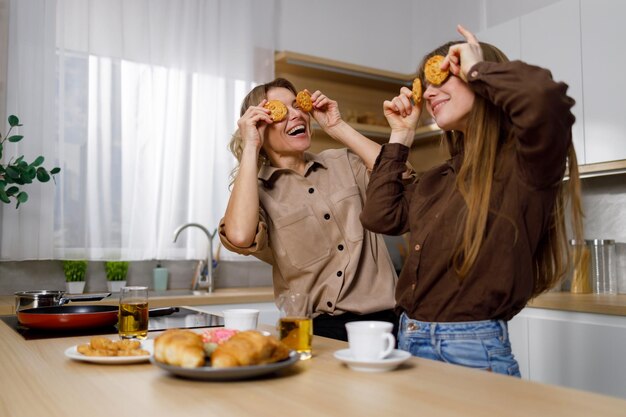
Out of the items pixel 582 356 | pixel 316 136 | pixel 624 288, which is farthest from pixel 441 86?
pixel 316 136

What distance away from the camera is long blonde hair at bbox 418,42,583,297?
A: 142 cm

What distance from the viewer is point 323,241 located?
205 cm

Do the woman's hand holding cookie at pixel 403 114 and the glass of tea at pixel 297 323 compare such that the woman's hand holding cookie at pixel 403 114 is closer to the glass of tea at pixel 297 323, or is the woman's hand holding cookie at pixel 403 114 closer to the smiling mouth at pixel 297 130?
the smiling mouth at pixel 297 130

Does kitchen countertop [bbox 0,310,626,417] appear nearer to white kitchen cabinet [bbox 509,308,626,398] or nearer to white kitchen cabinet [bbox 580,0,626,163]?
white kitchen cabinet [bbox 509,308,626,398]

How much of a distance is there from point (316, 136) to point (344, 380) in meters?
3.28

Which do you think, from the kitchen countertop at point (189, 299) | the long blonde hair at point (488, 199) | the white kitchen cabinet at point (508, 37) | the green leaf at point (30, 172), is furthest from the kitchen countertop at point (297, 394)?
the white kitchen cabinet at point (508, 37)

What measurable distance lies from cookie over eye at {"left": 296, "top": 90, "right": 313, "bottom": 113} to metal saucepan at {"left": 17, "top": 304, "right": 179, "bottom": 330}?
35.3 inches

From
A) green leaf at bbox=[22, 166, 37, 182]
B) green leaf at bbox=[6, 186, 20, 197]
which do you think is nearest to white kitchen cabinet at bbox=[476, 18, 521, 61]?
green leaf at bbox=[22, 166, 37, 182]

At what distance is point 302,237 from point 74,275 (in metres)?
1.88

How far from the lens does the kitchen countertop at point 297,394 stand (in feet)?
2.86

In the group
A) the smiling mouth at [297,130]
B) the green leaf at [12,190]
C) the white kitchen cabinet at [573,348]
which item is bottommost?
the white kitchen cabinet at [573,348]

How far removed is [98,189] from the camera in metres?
3.44

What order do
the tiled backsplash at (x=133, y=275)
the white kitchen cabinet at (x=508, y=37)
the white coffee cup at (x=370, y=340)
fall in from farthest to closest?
the white kitchen cabinet at (x=508, y=37)
the tiled backsplash at (x=133, y=275)
the white coffee cup at (x=370, y=340)

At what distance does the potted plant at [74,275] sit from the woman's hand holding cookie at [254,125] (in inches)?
71.5
